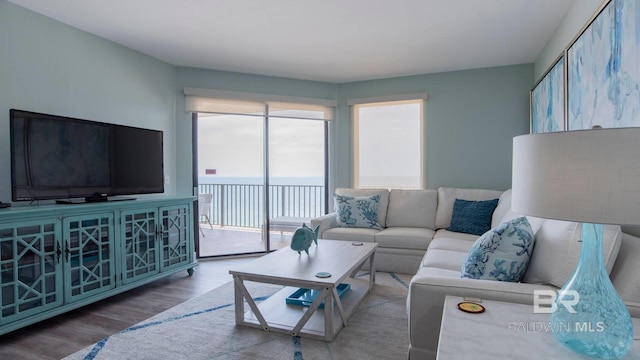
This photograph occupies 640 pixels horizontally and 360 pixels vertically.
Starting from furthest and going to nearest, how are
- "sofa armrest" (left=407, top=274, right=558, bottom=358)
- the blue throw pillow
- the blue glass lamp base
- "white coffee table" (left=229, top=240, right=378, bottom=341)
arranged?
the blue throw pillow, "white coffee table" (left=229, top=240, right=378, bottom=341), "sofa armrest" (left=407, top=274, right=558, bottom=358), the blue glass lamp base

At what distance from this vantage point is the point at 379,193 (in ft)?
13.9

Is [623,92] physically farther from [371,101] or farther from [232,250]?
[232,250]

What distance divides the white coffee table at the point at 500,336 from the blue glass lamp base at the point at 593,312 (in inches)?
2.1

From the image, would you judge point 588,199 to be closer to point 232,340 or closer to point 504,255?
point 504,255

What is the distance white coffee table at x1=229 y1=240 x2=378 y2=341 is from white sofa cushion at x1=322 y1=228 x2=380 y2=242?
0.81m

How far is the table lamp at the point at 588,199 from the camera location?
858 mm

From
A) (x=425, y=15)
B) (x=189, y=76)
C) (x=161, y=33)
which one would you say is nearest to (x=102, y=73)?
(x=161, y=33)

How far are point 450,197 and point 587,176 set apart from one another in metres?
3.18

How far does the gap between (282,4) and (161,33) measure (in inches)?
50.0

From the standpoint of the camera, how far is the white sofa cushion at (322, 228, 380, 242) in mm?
3678

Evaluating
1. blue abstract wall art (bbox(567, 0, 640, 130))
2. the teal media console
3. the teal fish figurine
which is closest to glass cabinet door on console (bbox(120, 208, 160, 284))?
the teal media console

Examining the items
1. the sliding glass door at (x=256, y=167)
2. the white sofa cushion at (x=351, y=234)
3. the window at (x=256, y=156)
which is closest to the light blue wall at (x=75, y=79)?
the window at (x=256, y=156)

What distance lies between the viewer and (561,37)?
2.83m

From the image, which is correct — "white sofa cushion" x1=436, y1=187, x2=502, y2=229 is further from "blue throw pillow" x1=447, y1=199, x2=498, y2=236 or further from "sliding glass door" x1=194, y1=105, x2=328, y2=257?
"sliding glass door" x1=194, y1=105, x2=328, y2=257
